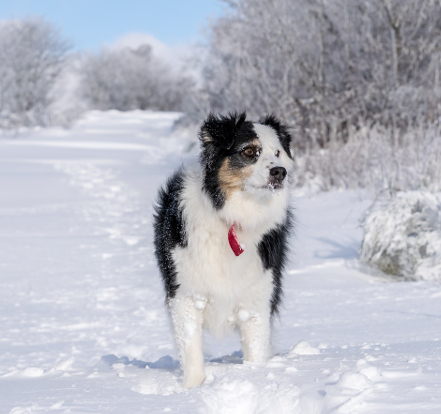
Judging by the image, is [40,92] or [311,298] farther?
[40,92]

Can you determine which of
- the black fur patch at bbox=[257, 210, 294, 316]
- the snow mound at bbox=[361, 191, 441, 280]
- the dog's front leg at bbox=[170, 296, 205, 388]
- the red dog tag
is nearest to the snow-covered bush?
the snow mound at bbox=[361, 191, 441, 280]

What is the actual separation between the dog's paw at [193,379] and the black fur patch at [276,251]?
61 centimetres

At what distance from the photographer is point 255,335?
10.1 ft

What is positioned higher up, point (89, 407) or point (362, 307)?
point (89, 407)

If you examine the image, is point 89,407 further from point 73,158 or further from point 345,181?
point 73,158

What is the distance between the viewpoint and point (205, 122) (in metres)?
3.13

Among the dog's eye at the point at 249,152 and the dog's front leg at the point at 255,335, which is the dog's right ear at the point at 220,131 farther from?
the dog's front leg at the point at 255,335

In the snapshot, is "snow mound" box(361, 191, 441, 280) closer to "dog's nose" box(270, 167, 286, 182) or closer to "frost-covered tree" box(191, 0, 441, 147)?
"dog's nose" box(270, 167, 286, 182)

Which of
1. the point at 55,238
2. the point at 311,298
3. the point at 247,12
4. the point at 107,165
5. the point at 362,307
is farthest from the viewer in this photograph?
the point at 107,165

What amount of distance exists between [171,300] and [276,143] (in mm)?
1011

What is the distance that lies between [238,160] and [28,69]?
Answer: 114ft

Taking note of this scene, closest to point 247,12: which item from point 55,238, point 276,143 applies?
point 55,238

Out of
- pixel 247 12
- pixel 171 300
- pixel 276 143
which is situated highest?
pixel 247 12

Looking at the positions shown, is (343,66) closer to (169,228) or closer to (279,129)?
(279,129)
